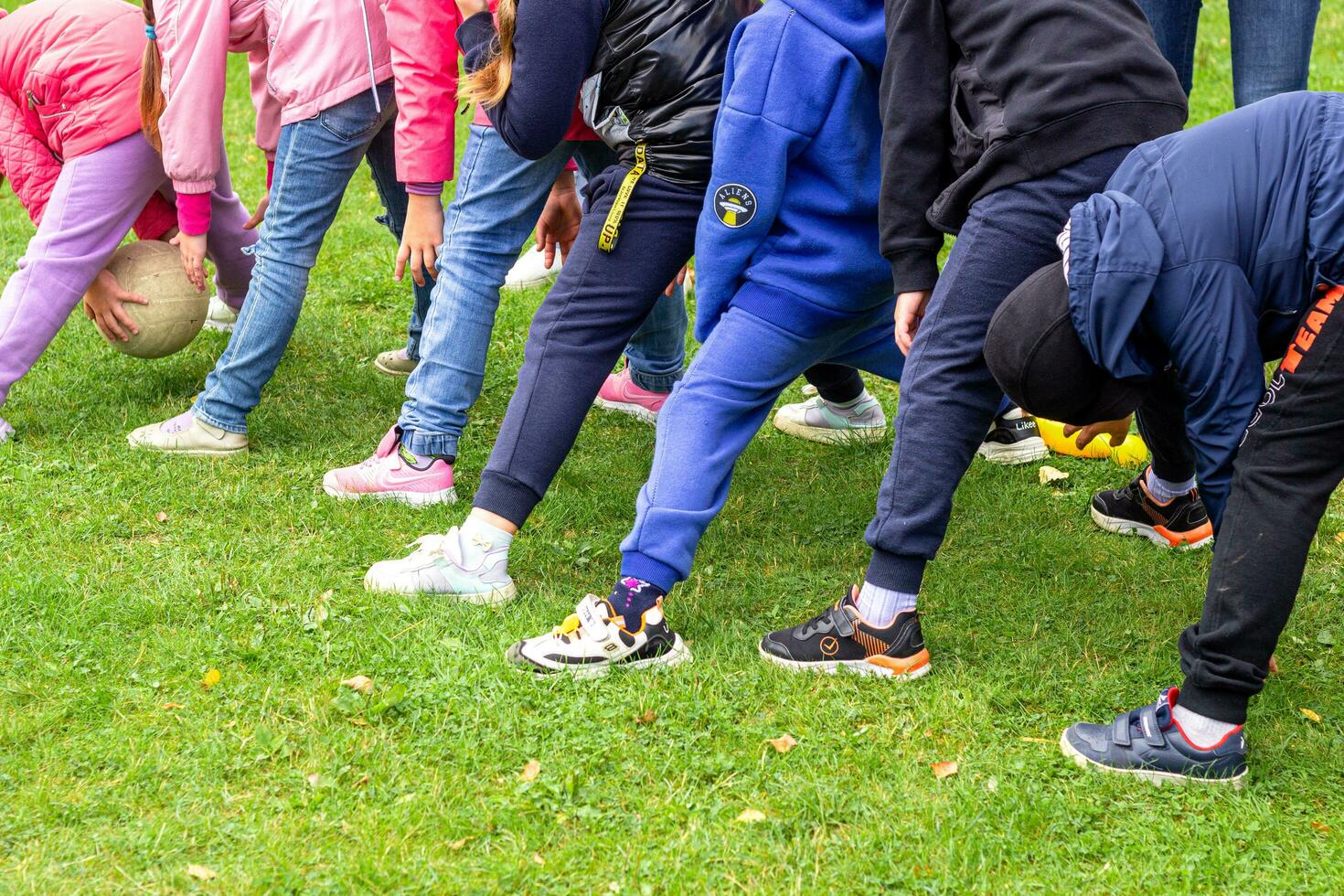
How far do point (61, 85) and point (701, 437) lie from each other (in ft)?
9.21

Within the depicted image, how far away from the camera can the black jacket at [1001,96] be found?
2785 millimetres

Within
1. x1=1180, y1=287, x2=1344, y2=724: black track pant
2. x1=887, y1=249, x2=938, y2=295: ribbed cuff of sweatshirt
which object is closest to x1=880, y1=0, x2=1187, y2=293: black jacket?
x1=887, y1=249, x2=938, y2=295: ribbed cuff of sweatshirt

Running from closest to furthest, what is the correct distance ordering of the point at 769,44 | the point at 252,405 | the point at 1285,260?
the point at 1285,260 < the point at 769,44 < the point at 252,405

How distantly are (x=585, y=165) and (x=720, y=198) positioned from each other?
1090 millimetres

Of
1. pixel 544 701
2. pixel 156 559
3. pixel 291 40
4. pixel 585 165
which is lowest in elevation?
pixel 156 559

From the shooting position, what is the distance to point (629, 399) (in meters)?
4.88

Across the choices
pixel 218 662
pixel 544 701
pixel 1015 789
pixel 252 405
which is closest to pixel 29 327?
pixel 252 405

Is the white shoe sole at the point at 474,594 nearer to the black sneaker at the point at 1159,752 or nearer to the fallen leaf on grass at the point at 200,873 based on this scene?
the fallen leaf on grass at the point at 200,873

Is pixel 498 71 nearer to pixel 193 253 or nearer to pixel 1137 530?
pixel 193 253

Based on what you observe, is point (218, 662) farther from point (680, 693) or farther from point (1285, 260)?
point (1285, 260)

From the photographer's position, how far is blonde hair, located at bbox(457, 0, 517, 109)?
326cm

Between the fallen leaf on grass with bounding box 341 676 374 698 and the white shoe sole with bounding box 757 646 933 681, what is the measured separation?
1.00m

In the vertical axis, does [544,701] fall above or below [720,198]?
below

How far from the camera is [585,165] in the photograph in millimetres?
4180
